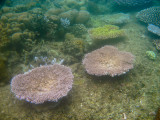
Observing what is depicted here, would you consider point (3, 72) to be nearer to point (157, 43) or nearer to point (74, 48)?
point (74, 48)

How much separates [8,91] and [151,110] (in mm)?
4322

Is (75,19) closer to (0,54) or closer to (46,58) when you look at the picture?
(46,58)

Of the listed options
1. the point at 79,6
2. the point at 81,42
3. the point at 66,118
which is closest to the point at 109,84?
the point at 66,118

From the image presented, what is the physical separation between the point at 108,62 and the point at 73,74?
1.34 m

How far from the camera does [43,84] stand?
322 centimetres

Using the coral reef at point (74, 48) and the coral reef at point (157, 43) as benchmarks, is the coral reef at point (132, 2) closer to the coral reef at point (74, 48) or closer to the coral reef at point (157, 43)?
the coral reef at point (157, 43)

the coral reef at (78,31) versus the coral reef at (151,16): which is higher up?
the coral reef at (151,16)

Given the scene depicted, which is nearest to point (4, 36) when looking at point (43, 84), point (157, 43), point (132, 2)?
point (43, 84)

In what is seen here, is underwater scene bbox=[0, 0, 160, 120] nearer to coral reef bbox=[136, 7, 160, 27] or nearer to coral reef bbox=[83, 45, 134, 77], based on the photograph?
coral reef bbox=[83, 45, 134, 77]

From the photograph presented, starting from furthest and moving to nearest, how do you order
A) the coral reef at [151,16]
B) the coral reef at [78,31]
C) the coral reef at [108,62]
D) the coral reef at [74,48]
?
1. the coral reef at [151,16]
2. the coral reef at [78,31]
3. the coral reef at [74,48]
4. the coral reef at [108,62]

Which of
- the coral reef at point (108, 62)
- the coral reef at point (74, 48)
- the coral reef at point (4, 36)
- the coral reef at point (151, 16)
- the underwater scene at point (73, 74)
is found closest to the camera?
the underwater scene at point (73, 74)

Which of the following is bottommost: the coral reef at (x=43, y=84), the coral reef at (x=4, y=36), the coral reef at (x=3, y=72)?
the coral reef at (x=3, y=72)

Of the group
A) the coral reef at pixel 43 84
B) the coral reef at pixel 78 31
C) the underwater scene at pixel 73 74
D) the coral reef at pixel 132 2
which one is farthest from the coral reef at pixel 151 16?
the coral reef at pixel 43 84

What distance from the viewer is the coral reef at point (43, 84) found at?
8.98ft
